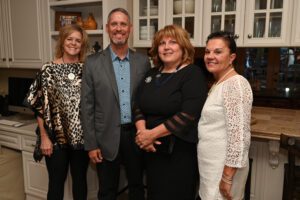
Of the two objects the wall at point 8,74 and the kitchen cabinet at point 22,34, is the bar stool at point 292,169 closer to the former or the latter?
the kitchen cabinet at point 22,34

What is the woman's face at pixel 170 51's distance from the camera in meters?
1.55

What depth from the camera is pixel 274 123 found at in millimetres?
1953

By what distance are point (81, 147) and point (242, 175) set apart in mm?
987

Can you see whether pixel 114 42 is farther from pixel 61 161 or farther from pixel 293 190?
pixel 293 190

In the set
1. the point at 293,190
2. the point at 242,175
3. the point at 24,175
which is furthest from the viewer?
the point at 24,175

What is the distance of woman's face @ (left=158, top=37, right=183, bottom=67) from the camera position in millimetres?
1553

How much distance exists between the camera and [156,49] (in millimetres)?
1659

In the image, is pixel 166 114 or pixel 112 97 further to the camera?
pixel 112 97

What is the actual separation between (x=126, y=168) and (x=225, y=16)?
4.02 feet

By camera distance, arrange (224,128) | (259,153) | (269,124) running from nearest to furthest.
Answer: (224,128), (269,124), (259,153)

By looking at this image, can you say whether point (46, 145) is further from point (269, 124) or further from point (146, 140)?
point (269, 124)

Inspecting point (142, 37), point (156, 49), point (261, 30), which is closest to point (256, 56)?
point (261, 30)

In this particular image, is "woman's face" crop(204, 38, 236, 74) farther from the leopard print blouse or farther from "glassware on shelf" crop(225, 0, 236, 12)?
the leopard print blouse

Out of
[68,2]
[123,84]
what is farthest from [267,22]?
[68,2]
